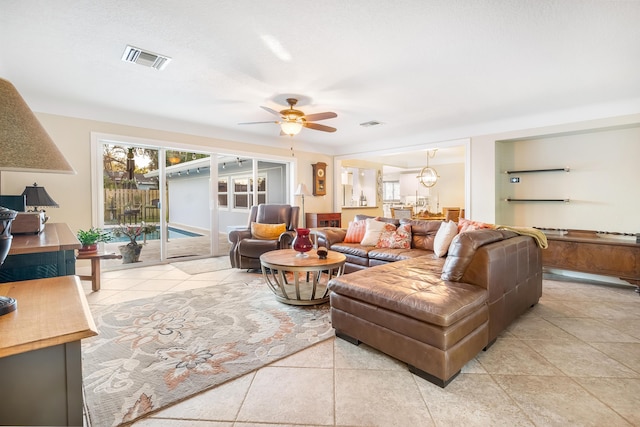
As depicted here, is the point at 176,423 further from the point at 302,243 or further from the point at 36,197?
the point at 36,197

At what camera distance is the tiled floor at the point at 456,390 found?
1.58 m

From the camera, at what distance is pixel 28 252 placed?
151 cm

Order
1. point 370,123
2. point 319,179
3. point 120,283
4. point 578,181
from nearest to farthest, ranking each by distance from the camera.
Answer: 1. point 120,283
2. point 578,181
3. point 370,123
4. point 319,179

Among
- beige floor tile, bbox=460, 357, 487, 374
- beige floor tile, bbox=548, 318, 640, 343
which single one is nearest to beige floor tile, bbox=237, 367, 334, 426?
beige floor tile, bbox=460, 357, 487, 374

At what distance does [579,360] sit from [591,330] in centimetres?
72

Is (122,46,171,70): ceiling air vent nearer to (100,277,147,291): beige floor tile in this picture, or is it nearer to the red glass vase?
the red glass vase

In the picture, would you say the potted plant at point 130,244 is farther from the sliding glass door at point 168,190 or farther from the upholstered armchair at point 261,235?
the upholstered armchair at point 261,235

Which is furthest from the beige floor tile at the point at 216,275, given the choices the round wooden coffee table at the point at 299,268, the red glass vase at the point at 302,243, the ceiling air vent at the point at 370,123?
the ceiling air vent at the point at 370,123

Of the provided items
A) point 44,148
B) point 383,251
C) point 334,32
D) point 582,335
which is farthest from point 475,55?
point 44,148

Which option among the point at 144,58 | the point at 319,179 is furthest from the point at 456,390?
the point at 319,179

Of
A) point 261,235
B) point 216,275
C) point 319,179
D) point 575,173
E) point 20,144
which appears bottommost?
point 216,275

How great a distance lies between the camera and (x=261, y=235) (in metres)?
4.74

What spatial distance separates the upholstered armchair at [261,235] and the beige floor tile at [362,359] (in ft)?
7.58

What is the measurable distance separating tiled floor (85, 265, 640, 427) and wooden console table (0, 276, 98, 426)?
882 mm
